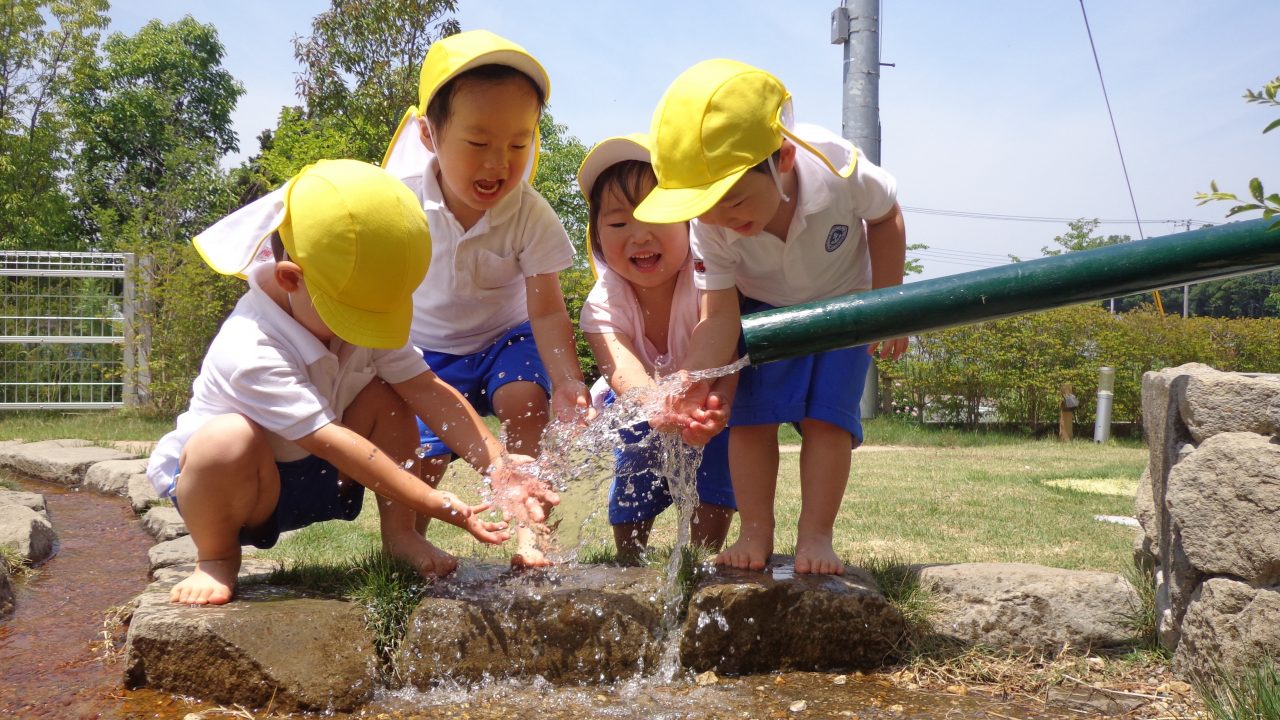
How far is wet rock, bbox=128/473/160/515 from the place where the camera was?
462 centimetres

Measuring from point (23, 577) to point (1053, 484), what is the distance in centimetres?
545

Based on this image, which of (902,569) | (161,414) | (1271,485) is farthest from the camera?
(161,414)

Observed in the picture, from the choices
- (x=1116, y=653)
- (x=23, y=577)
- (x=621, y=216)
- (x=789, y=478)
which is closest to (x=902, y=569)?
(x=1116, y=653)

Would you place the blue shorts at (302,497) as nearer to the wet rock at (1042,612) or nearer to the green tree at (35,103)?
the wet rock at (1042,612)

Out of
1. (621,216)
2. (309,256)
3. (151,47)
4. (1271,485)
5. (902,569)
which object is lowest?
(902,569)

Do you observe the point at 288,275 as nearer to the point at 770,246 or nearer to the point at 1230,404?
the point at 770,246

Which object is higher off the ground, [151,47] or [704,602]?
[151,47]

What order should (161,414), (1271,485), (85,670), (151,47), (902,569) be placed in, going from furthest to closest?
(151,47), (161,414), (902,569), (85,670), (1271,485)

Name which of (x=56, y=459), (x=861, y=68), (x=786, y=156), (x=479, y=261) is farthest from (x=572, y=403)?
(x=861, y=68)

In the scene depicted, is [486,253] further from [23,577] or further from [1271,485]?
[1271,485]

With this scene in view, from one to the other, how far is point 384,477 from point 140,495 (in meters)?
3.00

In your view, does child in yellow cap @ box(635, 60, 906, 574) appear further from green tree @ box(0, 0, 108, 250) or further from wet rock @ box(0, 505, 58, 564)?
green tree @ box(0, 0, 108, 250)

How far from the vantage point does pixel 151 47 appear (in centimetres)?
2977

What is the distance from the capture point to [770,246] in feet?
9.18
